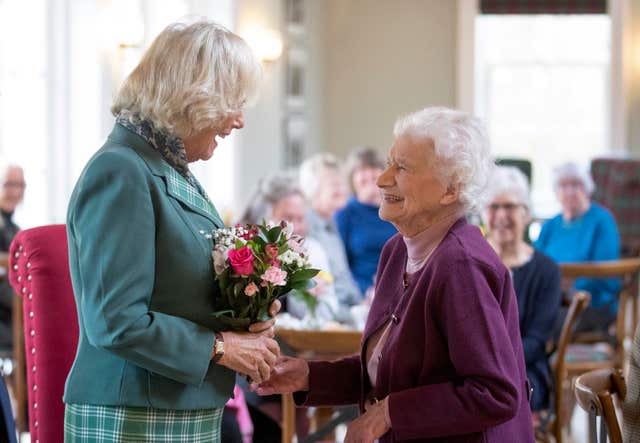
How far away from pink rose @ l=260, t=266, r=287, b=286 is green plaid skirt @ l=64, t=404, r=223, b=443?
296mm

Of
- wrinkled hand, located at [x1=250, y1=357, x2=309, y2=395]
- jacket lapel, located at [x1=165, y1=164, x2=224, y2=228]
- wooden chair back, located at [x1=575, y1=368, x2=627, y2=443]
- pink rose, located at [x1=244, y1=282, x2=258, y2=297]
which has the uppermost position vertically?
jacket lapel, located at [x1=165, y1=164, x2=224, y2=228]

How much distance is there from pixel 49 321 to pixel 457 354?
3.31 ft

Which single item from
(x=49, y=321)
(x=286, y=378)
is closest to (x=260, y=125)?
(x=49, y=321)

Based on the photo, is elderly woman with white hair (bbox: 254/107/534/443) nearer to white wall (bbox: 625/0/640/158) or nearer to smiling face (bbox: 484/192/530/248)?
smiling face (bbox: 484/192/530/248)

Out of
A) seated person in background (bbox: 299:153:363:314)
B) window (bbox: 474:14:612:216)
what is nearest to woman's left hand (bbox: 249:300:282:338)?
seated person in background (bbox: 299:153:363:314)

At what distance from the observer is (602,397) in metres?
2.32

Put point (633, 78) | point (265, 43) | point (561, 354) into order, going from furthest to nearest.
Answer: point (633, 78), point (265, 43), point (561, 354)

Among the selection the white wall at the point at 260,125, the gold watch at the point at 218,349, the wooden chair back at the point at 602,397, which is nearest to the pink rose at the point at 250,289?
the gold watch at the point at 218,349

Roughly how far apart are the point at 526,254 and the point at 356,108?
6.70 meters

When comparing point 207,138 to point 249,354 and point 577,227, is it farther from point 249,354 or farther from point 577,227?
point 577,227

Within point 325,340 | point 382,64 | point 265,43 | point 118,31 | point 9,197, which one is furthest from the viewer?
point 382,64

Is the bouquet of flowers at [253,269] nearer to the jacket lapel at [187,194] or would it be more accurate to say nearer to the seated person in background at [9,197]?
the jacket lapel at [187,194]

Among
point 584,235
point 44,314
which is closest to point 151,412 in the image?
point 44,314

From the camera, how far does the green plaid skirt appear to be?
212 cm
